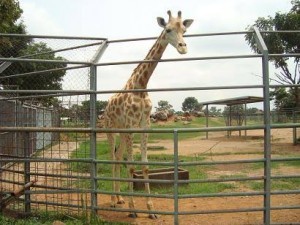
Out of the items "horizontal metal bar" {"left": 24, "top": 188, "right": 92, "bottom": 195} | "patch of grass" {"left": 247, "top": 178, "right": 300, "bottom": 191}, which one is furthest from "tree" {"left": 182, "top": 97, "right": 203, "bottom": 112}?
"horizontal metal bar" {"left": 24, "top": 188, "right": 92, "bottom": 195}

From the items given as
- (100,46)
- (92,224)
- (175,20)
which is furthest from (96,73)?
(92,224)

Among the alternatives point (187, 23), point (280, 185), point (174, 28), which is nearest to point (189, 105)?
point (280, 185)

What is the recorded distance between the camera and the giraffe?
610cm

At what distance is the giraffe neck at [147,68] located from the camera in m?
6.43

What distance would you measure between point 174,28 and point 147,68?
2.70 feet

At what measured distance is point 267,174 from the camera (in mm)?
5203

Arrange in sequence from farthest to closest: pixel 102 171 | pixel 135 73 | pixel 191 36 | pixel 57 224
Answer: pixel 102 171
pixel 135 73
pixel 191 36
pixel 57 224

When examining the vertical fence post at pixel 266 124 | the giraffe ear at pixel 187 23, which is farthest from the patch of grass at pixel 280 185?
the giraffe ear at pixel 187 23

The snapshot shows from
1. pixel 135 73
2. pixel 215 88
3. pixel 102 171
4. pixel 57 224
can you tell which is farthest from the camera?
pixel 102 171

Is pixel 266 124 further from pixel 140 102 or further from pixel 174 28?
pixel 140 102

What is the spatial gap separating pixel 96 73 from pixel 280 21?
15.7 m

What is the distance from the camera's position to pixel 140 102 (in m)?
6.59

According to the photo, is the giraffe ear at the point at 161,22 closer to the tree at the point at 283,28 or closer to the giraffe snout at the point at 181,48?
the giraffe snout at the point at 181,48

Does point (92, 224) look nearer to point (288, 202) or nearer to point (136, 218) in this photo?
point (136, 218)
